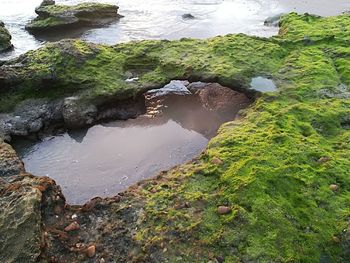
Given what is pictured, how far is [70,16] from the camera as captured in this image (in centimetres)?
2166

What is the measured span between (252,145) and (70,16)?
50.1 ft

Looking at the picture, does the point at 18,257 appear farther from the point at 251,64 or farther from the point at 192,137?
the point at 251,64

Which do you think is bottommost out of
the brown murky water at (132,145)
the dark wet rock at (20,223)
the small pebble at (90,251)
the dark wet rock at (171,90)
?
the brown murky water at (132,145)

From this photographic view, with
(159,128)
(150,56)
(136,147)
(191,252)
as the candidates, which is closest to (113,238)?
(191,252)

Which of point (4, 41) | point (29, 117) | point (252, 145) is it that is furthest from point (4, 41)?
point (252, 145)

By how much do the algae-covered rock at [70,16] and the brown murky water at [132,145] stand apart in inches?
405

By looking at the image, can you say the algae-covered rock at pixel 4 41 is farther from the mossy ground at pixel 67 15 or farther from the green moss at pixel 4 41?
the mossy ground at pixel 67 15

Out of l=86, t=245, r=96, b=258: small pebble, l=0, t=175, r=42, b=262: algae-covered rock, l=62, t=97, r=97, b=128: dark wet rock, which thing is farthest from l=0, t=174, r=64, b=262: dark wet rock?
l=62, t=97, r=97, b=128: dark wet rock

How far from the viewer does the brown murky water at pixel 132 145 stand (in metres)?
10.0

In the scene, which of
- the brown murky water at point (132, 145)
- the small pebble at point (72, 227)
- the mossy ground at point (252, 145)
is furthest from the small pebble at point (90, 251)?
the brown murky water at point (132, 145)

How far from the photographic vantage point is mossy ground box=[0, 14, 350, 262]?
24.0ft

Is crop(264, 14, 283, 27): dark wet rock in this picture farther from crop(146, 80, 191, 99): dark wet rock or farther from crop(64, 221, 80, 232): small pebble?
crop(64, 221, 80, 232): small pebble

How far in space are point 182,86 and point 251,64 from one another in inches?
91.4

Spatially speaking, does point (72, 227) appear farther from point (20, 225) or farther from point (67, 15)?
point (67, 15)
